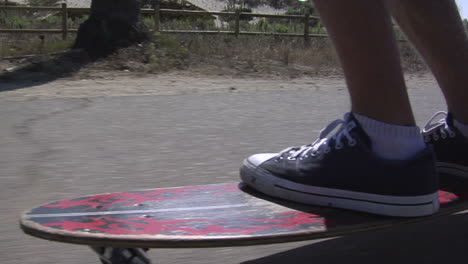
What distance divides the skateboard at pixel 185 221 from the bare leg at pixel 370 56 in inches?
10.9

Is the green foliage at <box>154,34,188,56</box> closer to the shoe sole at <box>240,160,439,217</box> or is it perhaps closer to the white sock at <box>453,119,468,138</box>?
the white sock at <box>453,119,468,138</box>

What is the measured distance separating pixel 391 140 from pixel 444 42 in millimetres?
529

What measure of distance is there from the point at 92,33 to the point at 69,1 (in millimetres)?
28841

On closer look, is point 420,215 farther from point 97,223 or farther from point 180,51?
point 180,51

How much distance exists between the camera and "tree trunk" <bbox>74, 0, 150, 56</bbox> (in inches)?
369

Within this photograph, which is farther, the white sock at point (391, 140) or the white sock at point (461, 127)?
the white sock at point (461, 127)

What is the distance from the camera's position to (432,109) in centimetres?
550

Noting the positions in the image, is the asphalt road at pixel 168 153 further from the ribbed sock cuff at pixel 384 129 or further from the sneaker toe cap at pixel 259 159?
the ribbed sock cuff at pixel 384 129

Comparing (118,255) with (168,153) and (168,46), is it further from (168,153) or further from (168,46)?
(168,46)

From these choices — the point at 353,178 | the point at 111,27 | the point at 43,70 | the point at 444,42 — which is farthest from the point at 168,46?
the point at 353,178

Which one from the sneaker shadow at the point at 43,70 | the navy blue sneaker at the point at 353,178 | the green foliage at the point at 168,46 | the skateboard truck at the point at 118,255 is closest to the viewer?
the skateboard truck at the point at 118,255

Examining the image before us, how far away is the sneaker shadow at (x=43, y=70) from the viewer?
292 inches

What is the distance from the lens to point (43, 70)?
26.7 ft

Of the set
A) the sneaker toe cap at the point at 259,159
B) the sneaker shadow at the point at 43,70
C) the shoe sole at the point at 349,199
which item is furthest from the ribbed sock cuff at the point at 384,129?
the sneaker shadow at the point at 43,70
